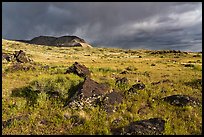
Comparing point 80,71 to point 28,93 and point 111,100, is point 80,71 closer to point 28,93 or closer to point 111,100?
point 28,93

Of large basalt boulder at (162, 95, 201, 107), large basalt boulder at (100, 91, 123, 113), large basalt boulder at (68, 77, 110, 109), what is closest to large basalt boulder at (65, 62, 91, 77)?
large basalt boulder at (68, 77, 110, 109)

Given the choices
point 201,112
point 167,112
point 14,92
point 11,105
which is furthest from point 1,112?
point 201,112

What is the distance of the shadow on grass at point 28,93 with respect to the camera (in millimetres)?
20155

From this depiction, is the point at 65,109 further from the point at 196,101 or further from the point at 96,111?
the point at 196,101

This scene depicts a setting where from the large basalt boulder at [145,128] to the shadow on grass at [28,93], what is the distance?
7.52m

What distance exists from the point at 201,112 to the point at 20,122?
1077 centimetres

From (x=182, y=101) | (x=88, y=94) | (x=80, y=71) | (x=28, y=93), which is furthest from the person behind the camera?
(x=80, y=71)

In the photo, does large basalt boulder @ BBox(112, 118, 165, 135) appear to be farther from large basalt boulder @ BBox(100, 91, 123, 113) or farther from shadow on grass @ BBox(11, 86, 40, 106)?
shadow on grass @ BBox(11, 86, 40, 106)

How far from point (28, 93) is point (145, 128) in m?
10.2

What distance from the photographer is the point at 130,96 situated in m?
20.3

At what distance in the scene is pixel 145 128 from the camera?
14508mm

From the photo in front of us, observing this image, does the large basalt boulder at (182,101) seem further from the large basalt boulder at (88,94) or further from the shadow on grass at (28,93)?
the shadow on grass at (28,93)

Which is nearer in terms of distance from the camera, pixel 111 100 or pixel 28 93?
pixel 111 100

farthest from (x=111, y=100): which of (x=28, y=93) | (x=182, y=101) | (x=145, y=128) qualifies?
(x=28, y=93)
